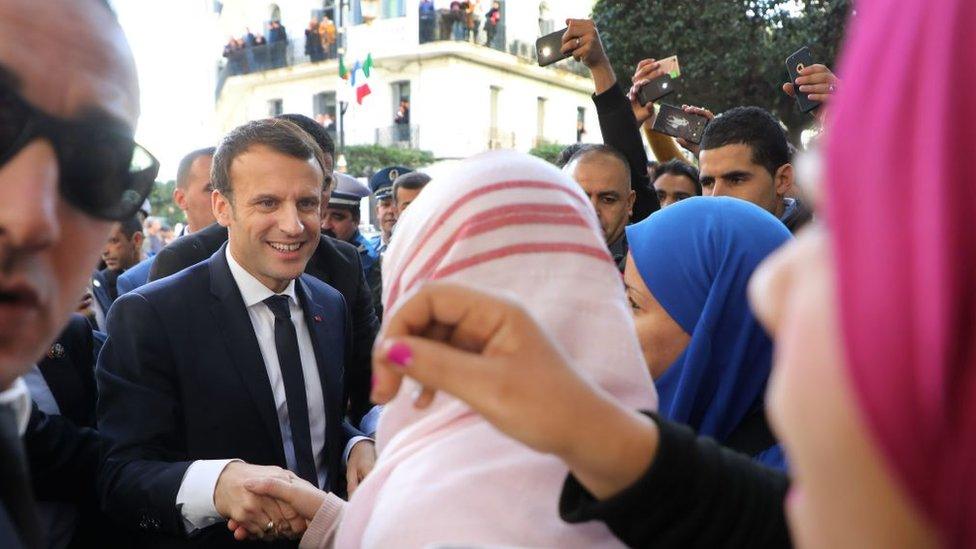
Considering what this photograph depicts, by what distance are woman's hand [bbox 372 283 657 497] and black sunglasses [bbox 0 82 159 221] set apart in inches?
13.9

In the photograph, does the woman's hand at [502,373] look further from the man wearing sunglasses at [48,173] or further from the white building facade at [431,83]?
the white building facade at [431,83]

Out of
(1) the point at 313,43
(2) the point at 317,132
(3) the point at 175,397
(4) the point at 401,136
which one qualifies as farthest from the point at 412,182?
(1) the point at 313,43

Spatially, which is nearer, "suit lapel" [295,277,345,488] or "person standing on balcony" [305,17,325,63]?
"suit lapel" [295,277,345,488]

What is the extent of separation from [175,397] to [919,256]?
2.39 m

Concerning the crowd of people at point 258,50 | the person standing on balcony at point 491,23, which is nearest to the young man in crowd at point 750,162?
the person standing on balcony at point 491,23

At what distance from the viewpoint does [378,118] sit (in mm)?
36656

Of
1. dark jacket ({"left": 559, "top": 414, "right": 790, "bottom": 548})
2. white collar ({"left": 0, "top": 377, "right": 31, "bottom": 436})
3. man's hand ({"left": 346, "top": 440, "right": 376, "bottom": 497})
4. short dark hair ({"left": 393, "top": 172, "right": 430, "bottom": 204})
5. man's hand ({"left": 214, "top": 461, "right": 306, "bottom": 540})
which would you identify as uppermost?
white collar ({"left": 0, "top": 377, "right": 31, "bottom": 436})

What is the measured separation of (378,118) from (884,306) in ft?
121

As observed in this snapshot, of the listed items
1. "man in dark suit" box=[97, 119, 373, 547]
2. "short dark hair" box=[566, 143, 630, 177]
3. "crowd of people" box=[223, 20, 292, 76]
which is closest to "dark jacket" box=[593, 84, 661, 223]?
"short dark hair" box=[566, 143, 630, 177]

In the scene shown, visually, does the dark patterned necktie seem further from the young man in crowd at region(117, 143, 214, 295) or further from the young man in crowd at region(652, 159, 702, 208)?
the young man in crowd at region(652, 159, 702, 208)

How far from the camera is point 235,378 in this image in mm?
2666

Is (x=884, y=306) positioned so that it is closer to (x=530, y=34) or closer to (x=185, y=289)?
(x=185, y=289)

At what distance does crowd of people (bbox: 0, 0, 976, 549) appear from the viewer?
57 cm

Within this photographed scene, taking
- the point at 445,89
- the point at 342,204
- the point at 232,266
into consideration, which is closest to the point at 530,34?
the point at 445,89
